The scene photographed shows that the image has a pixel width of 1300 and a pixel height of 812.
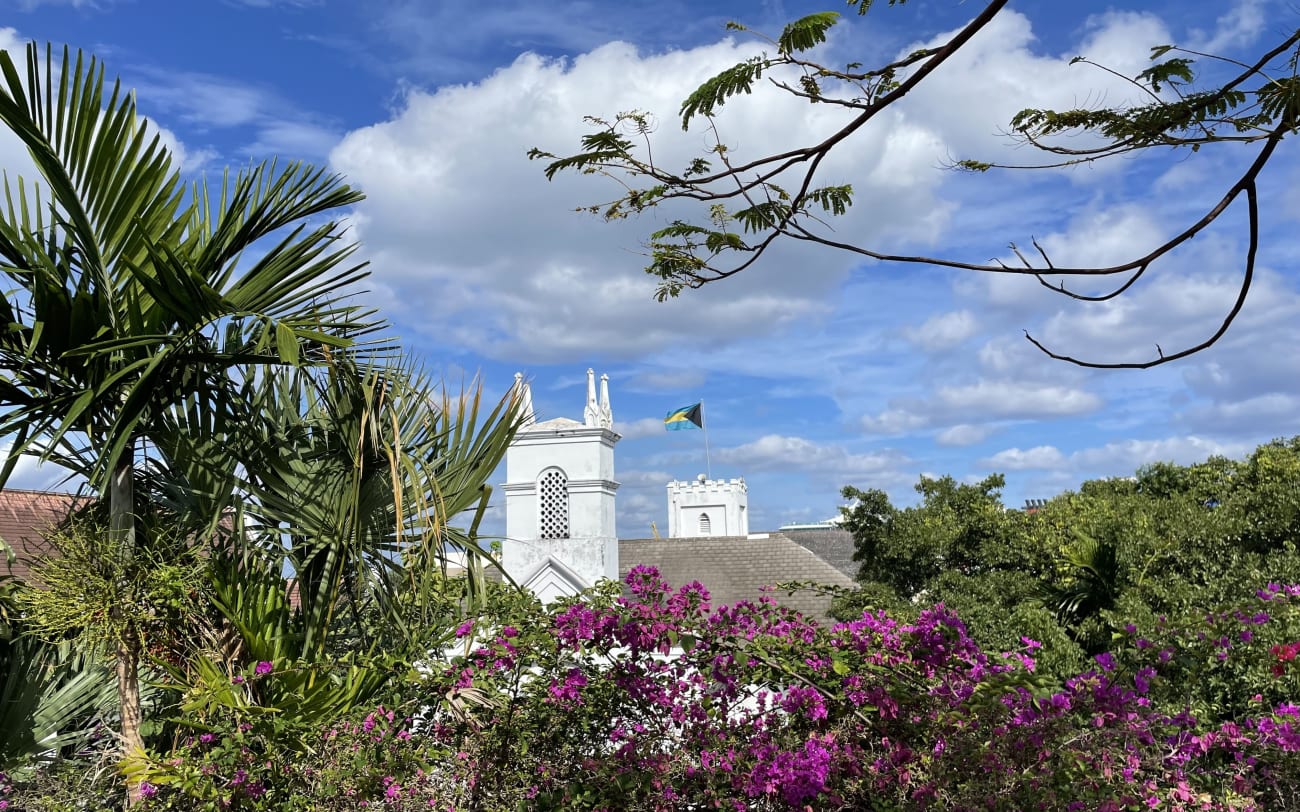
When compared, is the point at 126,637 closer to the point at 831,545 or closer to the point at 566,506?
the point at 566,506

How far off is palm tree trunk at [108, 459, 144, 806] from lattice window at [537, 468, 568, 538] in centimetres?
1520

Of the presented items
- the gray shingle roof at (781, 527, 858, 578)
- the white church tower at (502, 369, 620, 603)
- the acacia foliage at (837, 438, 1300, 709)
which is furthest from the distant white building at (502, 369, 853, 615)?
the gray shingle roof at (781, 527, 858, 578)

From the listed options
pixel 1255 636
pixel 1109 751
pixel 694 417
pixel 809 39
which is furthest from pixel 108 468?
pixel 694 417

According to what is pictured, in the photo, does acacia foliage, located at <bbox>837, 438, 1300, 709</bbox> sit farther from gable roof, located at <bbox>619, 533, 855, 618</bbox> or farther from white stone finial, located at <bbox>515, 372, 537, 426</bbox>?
gable roof, located at <bbox>619, 533, 855, 618</bbox>

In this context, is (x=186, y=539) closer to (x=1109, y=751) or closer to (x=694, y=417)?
(x=1109, y=751)

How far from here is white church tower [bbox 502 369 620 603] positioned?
18.8 meters

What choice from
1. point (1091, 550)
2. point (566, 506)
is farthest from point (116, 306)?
point (566, 506)

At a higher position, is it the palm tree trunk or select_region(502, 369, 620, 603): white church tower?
select_region(502, 369, 620, 603): white church tower

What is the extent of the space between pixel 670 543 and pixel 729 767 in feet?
70.9

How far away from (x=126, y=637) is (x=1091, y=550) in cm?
1046

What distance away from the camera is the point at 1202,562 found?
11.5m

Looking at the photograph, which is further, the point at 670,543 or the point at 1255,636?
the point at 670,543

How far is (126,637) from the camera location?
172 inches

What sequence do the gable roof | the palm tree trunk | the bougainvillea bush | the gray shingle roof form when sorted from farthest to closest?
the gray shingle roof, the gable roof, the palm tree trunk, the bougainvillea bush
